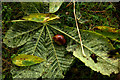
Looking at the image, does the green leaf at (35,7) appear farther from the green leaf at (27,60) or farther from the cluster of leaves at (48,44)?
the green leaf at (27,60)

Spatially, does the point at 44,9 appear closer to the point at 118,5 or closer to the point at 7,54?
the point at 7,54

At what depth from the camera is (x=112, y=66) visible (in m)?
1.00

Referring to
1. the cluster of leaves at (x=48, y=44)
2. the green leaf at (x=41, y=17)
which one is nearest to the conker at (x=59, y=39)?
the cluster of leaves at (x=48, y=44)

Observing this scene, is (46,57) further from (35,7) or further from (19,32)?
(35,7)

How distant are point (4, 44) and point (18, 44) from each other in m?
0.14

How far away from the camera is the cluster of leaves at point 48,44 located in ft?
3.38

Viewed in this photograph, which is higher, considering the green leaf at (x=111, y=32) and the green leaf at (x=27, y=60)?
the green leaf at (x=111, y=32)

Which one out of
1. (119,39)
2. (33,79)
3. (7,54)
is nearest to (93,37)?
(119,39)

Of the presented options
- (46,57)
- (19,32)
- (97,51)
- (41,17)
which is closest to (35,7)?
(41,17)

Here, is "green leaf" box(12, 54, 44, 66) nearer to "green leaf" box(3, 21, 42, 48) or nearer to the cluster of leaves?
the cluster of leaves

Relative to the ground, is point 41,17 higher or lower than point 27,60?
higher

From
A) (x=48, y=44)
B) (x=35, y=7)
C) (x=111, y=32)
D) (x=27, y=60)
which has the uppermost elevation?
(x=35, y=7)

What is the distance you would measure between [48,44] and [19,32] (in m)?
0.24

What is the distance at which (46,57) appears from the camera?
107cm
